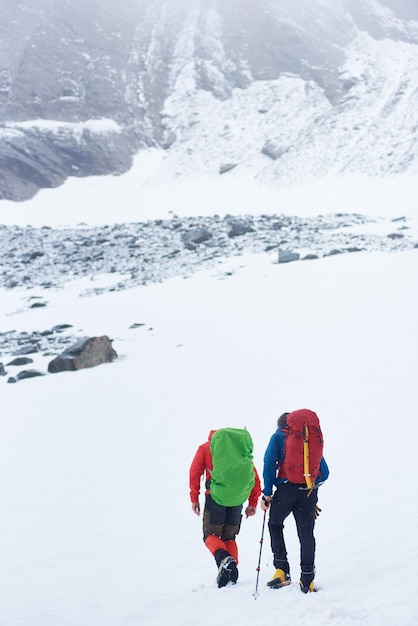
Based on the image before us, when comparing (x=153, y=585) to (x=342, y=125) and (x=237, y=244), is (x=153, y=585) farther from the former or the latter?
(x=342, y=125)

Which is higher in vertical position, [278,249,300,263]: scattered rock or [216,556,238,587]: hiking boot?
[216,556,238,587]: hiking boot

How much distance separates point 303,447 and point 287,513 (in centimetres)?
57

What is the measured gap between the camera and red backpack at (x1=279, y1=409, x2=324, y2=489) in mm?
4344

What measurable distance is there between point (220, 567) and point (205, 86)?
2546 inches

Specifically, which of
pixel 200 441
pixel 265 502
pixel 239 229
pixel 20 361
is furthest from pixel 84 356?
pixel 239 229

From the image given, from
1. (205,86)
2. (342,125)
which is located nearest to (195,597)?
(342,125)

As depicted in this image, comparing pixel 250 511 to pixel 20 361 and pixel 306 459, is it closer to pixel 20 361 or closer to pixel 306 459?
pixel 306 459

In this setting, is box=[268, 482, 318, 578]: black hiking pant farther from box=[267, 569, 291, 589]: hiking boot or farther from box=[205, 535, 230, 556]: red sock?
box=[205, 535, 230, 556]: red sock

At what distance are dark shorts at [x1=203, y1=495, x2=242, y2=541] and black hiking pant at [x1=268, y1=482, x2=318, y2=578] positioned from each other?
0.35m

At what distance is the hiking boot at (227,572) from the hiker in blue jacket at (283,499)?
33 cm

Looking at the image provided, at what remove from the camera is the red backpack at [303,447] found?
4.34 m

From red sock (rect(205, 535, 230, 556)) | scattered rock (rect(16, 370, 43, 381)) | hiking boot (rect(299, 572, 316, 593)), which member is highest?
red sock (rect(205, 535, 230, 556))

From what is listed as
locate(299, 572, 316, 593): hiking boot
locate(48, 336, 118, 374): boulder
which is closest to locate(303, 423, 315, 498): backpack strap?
locate(299, 572, 316, 593): hiking boot

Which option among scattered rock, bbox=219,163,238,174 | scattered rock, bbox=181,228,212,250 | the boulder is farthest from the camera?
scattered rock, bbox=219,163,238,174
